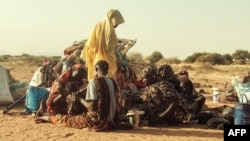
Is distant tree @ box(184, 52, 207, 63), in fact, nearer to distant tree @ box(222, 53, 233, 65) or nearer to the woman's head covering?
distant tree @ box(222, 53, 233, 65)

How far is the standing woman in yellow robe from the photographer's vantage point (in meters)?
11.3

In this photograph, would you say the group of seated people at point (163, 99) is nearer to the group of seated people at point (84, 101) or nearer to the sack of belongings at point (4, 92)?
the group of seated people at point (84, 101)

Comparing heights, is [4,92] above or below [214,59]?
below

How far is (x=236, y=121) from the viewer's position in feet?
29.0

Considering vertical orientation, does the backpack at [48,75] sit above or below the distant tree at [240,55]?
below

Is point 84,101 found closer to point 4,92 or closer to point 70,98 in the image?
point 70,98

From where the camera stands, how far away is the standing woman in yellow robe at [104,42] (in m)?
11.3

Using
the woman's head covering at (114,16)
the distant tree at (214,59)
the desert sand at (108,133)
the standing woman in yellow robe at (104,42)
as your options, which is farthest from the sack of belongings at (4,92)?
the distant tree at (214,59)

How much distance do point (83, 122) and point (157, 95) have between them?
1.55 m

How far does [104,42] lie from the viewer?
448 inches

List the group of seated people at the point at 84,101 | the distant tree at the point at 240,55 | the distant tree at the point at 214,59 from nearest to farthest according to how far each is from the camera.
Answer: the group of seated people at the point at 84,101 < the distant tree at the point at 214,59 < the distant tree at the point at 240,55

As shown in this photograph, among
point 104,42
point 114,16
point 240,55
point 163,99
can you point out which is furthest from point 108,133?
point 240,55

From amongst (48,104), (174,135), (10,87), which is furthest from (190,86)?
(10,87)

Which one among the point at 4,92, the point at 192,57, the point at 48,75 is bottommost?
the point at 4,92
